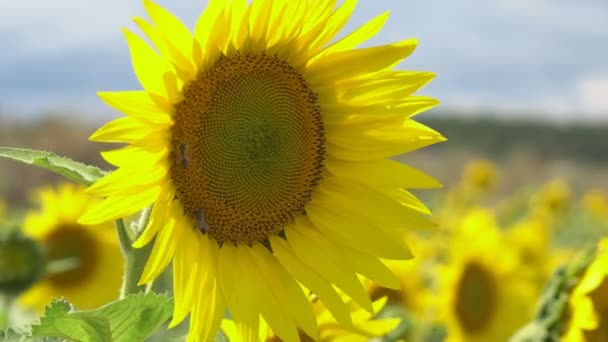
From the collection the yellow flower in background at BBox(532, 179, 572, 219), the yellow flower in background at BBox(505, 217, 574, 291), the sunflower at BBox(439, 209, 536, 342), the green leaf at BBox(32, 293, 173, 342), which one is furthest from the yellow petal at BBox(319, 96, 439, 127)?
the yellow flower in background at BBox(532, 179, 572, 219)

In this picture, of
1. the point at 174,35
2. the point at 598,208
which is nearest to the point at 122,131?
the point at 174,35

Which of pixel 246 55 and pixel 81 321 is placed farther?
pixel 246 55

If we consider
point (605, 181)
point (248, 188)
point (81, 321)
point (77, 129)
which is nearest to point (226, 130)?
point (248, 188)

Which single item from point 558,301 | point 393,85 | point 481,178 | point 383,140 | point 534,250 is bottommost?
point 481,178

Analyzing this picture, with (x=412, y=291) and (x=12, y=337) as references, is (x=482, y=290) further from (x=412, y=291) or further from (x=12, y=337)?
(x=12, y=337)

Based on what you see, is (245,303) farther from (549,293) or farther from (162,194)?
(549,293)

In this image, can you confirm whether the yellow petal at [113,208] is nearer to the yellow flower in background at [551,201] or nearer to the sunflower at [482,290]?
the sunflower at [482,290]
